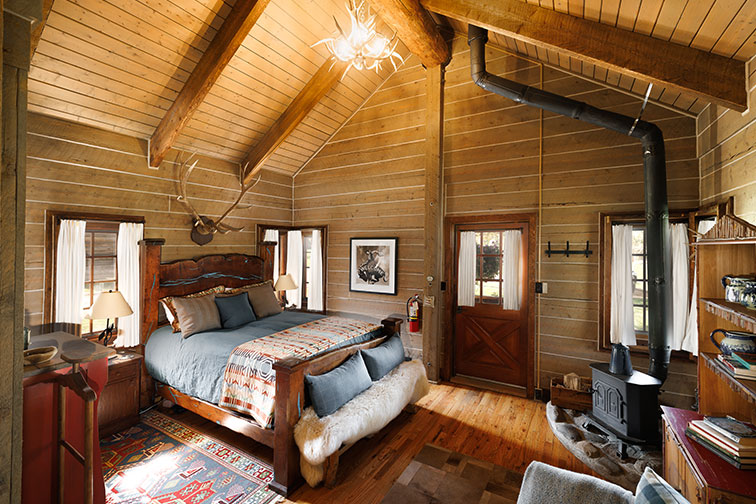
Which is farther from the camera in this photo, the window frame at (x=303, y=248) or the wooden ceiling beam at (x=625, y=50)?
the window frame at (x=303, y=248)

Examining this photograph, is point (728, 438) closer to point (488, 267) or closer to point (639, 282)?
point (639, 282)

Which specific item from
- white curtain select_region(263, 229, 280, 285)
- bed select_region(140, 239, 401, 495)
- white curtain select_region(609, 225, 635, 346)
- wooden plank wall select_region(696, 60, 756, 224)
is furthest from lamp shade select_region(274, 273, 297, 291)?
wooden plank wall select_region(696, 60, 756, 224)

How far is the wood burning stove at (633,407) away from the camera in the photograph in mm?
2734

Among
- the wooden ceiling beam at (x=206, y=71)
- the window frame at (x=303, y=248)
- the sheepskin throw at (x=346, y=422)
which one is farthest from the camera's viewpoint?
the window frame at (x=303, y=248)

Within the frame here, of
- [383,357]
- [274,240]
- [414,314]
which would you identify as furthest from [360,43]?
[274,240]

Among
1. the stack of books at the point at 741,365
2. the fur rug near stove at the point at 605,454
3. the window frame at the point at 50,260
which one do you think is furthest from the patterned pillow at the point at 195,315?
the stack of books at the point at 741,365

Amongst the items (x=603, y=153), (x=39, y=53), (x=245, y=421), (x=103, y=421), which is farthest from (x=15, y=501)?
(x=603, y=153)

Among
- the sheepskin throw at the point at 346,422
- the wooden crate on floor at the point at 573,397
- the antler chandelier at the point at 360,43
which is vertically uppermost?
the antler chandelier at the point at 360,43

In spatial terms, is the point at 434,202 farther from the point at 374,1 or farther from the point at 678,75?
the point at 678,75

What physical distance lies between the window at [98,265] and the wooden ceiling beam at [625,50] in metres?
4.01

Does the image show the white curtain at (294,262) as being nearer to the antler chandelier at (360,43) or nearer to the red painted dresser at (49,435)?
the antler chandelier at (360,43)

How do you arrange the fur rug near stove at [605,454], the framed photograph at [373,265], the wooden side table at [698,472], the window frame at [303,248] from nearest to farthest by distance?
the wooden side table at [698,472], the fur rug near stove at [605,454], the framed photograph at [373,265], the window frame at [303,248]

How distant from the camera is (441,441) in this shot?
301 cm

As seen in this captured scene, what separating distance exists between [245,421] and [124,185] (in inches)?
110
